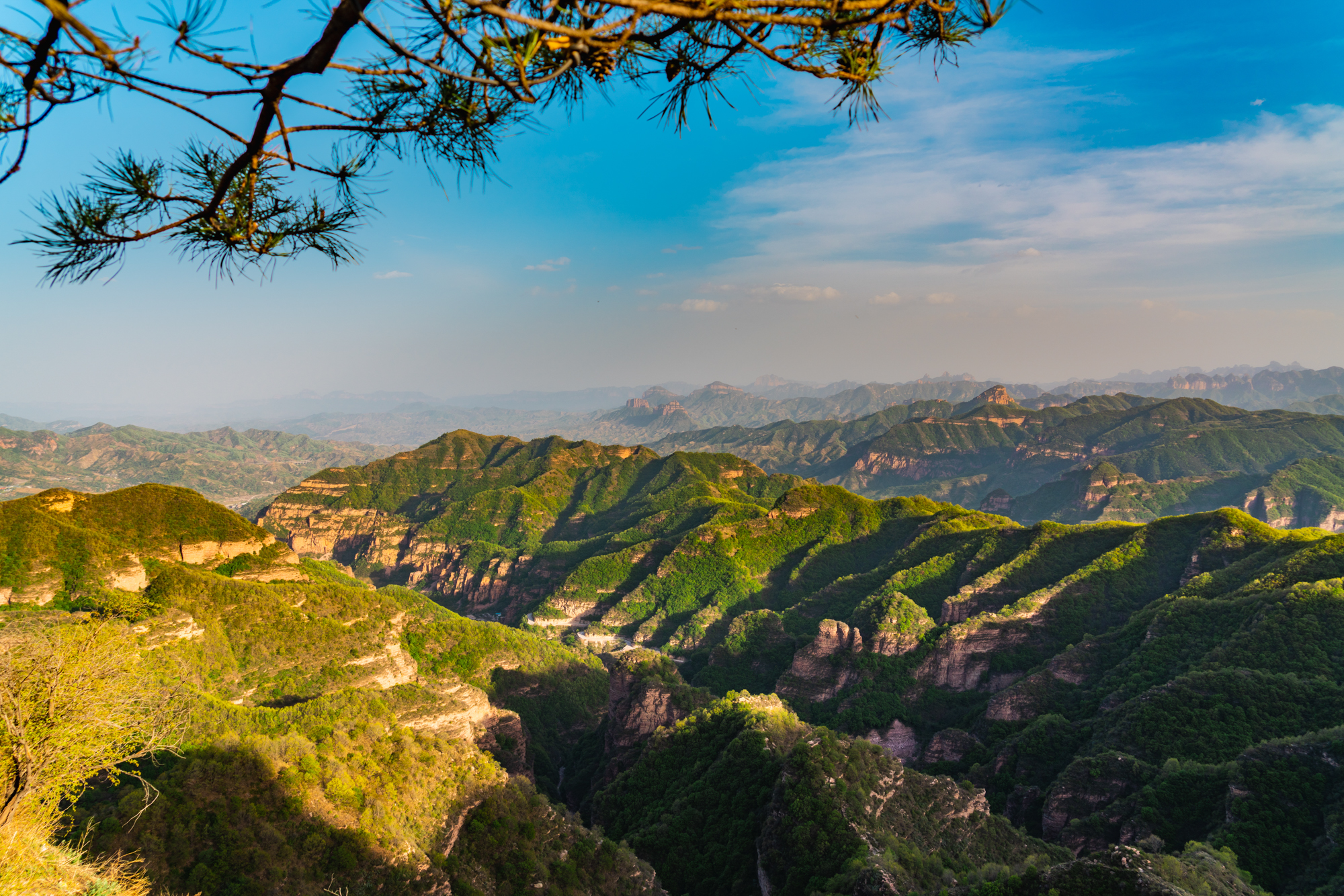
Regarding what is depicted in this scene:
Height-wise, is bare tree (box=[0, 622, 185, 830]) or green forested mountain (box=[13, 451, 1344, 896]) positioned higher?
bare tree (box=[0, 622, 185, 830])

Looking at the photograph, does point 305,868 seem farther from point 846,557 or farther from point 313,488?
point 313,488

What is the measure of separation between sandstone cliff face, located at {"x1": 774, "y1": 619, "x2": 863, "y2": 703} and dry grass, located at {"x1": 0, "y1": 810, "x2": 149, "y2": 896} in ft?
237

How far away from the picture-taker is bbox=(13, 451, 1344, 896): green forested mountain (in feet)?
88.1

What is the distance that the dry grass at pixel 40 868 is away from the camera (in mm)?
8102

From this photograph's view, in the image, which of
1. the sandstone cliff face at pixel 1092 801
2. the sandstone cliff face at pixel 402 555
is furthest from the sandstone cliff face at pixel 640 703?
the sandstone cliff face at pixel 402 555

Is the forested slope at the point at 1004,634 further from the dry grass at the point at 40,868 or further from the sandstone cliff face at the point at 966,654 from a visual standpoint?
the dry grass at the point at 40,868

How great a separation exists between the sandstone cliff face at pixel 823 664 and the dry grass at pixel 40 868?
72269 millimetres

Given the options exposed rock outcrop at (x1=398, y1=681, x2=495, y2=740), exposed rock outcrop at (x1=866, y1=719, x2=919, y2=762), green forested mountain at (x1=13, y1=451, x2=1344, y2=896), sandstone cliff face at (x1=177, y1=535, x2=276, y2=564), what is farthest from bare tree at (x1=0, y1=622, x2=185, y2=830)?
sandstone cliff face at (x1=177, y1=535, x2=276, y2=564)

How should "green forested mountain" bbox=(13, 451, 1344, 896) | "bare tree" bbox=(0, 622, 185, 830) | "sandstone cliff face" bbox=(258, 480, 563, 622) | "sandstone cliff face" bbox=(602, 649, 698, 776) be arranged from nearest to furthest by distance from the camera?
"bare tree" bbox=(0, 622, 185, 830) < "green forested mountain" bbox=(13, 451, 1344, 896) < "sandstone cliff face" bbox=(602, 649, 698, 776) < "sandstone cliff face" bbox=(258, 480, 563, 622)

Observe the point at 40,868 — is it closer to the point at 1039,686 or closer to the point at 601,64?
the point at 601,64

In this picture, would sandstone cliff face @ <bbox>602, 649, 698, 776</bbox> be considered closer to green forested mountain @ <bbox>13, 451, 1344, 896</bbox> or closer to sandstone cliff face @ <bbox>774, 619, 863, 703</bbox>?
green forested mountain @ <bbox>13, 451, 1344, 896</bbox>

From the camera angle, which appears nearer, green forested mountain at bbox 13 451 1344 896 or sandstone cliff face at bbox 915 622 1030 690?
green forested mountain at bbox 13 451 1344 896

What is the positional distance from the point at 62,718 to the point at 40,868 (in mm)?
2156

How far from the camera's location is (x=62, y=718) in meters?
8.89
